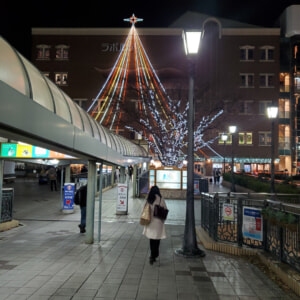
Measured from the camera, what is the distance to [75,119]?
26.1 ft

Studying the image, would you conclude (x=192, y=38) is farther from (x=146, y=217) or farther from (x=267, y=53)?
(x=267, y=53)

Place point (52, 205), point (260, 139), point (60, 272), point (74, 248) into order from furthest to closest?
1. point (260, 139)
2. point (52, 205)
3. point (74, 248)
4. point (60, 272)

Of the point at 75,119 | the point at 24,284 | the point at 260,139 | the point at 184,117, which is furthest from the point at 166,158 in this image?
the point at 24,284

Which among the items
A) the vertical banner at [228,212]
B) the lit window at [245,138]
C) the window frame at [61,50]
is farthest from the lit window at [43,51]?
the vertical banner at [228,212]

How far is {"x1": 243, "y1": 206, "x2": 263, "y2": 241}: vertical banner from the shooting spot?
8.14 metres

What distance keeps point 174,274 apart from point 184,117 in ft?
85.2

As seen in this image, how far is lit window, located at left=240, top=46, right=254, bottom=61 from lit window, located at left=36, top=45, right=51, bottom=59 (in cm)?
2866

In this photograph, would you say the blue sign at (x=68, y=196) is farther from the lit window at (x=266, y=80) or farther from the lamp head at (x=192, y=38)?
the lit window at (x=266, y=80)

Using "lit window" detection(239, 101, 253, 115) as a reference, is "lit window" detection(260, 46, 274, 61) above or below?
above

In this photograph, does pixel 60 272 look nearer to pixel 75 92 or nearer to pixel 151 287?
pixel 151 287

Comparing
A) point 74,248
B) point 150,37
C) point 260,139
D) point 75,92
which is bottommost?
point 74,248

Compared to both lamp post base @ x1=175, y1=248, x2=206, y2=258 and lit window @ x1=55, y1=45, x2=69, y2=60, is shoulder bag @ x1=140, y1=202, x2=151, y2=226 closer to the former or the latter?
lamp post base @ x1=175, y1=248, x2=206, y2=258

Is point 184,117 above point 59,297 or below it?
above

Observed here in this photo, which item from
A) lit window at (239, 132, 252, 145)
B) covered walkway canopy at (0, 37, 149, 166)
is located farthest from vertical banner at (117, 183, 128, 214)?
lit window at (239, 132, 252, 145)
